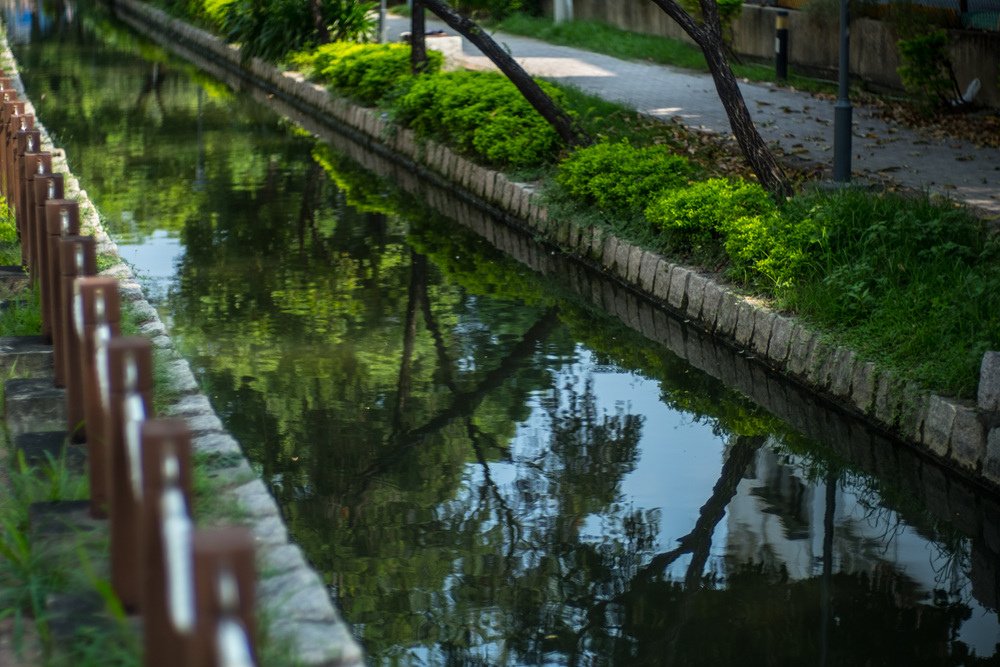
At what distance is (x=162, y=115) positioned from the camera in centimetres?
2194

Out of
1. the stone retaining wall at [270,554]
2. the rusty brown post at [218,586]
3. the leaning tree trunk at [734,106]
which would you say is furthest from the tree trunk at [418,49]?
the rusty brown post at [218,586]

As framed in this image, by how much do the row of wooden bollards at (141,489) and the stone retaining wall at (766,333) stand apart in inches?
166

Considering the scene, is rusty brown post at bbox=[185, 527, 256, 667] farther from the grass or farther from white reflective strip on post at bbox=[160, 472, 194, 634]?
the grass

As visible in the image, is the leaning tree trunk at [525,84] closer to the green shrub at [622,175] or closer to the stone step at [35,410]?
the green shrub at [622,175]

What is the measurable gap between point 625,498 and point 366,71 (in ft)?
44.6

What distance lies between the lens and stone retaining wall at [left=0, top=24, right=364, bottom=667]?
4254 mm

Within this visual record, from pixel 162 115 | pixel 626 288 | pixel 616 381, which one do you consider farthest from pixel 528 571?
pixel 162 115

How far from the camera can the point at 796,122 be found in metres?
17.2

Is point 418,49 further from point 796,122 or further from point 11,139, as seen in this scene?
point 11,139

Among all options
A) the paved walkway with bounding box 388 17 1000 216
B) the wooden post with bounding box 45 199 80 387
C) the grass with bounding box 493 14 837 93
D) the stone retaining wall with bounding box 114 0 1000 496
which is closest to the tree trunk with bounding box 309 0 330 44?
the paved walkway with bounding box 388 17 1000 216

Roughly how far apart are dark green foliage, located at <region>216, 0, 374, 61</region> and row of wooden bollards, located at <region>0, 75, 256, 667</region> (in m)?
18.5

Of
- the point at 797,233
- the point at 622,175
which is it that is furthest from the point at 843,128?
the point at 797,233

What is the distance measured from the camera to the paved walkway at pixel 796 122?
44.9ft

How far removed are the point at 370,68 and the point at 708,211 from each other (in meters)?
10.1
